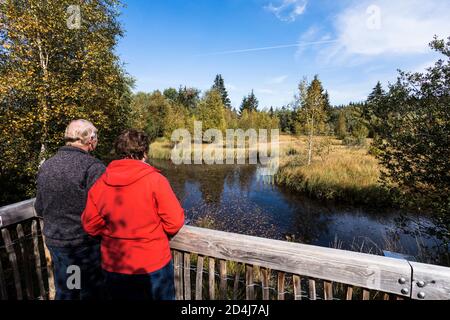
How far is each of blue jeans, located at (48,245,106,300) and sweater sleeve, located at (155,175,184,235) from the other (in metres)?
0.95

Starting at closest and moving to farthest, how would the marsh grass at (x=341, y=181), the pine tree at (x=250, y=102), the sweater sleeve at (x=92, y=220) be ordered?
the sweater sleeve at (x=92, y=220) < the marsh grass at (x=341, y=181) < the pine tree at (x=250, y=102)

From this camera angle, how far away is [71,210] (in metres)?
2.22

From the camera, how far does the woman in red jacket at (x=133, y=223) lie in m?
1.80

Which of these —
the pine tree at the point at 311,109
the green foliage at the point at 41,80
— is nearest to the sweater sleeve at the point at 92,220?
the green foliage at the point at 41,80

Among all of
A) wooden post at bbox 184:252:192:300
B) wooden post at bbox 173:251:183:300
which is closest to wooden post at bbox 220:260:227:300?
wooden post at bbox 184:252:192:300

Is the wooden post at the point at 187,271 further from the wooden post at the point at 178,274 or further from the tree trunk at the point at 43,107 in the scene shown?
the tree trunk at the point at 43,107

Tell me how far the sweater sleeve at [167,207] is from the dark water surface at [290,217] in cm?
509

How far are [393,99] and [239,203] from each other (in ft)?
30.8

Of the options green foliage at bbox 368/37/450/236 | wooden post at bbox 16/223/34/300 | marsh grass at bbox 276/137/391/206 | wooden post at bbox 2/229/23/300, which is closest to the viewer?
wooden post at bbox 2/229/23/300

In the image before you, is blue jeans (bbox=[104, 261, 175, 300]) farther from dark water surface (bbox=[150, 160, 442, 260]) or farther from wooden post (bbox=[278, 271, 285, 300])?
dark water surface (bbox=[150, 160, 442, 260])

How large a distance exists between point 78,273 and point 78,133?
126 centimetres

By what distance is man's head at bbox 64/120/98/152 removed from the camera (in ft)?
7.45
